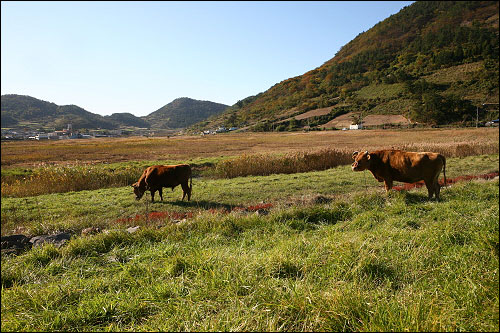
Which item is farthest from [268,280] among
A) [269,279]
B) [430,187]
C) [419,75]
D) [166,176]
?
[419,75]

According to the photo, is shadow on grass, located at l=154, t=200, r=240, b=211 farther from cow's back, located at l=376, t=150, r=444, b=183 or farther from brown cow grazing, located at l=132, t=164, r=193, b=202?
cow's back, located at l=376, t=150, r=444, b=183

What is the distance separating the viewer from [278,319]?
2.38 metres

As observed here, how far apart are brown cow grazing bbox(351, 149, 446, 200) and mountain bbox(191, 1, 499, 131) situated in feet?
233

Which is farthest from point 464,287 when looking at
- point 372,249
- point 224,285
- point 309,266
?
point 224,285

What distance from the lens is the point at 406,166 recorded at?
33.3 feet

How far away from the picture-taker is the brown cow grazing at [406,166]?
31.4 feet

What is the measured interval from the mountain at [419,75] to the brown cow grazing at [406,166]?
70.9 m

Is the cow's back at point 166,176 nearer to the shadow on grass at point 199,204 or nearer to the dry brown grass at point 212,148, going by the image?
the shadow on grass at point 199,204

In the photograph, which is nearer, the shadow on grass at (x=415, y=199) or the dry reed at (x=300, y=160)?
the shadow on grass at (x=415, y=199)

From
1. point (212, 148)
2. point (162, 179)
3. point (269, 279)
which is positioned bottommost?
point (269, 279)

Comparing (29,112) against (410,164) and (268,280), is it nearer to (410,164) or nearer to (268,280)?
(410,164)

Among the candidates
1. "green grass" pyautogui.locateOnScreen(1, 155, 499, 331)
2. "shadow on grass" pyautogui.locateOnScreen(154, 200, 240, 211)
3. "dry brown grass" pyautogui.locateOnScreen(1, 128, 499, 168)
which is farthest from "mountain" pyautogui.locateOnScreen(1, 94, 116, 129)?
"green grass" pyautogui.locateOnScreen(1, 155, 499, 331)

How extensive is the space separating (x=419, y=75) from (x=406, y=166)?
141 m

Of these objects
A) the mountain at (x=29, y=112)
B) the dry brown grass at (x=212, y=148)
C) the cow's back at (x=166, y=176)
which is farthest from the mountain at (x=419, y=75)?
the cow's back at (x=166, y=176)
